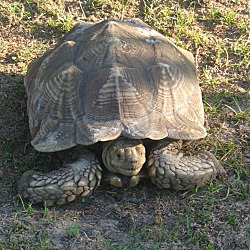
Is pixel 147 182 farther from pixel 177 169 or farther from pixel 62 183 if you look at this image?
pixel 62 183

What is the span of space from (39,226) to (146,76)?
1473 mm

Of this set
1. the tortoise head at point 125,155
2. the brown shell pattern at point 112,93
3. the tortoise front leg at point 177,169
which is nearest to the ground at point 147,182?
the tortoise front leg at point 177,169

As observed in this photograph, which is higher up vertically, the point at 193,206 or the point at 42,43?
the point at 42,43

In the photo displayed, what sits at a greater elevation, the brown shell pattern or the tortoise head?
the brown shell pattern

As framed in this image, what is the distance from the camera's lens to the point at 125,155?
13.4ft

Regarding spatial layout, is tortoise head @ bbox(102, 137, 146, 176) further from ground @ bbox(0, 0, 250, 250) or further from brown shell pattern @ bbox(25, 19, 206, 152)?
ground @ bbox(0, 0, 250, 250)

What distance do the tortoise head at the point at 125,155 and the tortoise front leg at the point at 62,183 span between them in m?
0.17

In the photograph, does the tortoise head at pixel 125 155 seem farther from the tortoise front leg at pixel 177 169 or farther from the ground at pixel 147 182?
the ground at pixel 147 182

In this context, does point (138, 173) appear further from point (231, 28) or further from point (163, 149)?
point (231, 28)

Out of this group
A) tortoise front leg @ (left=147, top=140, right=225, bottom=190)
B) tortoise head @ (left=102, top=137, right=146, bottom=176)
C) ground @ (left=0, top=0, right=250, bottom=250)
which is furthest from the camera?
tortoise front leg @ (left=147, top=140, right=225, bottom=190)

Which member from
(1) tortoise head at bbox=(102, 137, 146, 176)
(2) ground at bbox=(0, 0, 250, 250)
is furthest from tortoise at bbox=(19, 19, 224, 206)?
(2) ground at bbox=(0, 0, 250, 250)

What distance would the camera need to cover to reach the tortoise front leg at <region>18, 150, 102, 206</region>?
4129mm

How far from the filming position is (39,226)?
12.9 ft

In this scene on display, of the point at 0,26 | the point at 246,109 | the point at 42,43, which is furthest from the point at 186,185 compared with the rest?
the point at 0,26
